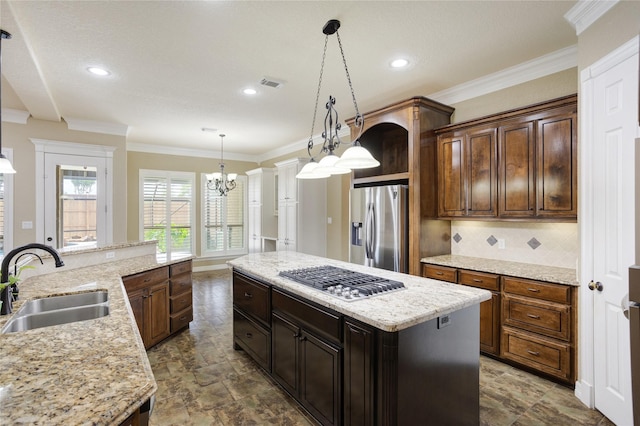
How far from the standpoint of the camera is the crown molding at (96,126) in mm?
4906

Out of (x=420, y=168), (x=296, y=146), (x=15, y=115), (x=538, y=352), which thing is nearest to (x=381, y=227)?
(x=420, y=168)

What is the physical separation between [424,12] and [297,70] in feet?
4.46

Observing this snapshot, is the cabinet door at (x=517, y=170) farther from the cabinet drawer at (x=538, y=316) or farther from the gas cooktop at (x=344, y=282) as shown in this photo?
the gas cooktop at (x=344, y=282)

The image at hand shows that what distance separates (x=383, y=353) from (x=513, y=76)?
317 cm

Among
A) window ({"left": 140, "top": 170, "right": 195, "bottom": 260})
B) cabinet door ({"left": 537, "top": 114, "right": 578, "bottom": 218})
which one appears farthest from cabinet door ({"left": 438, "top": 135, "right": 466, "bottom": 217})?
window ({"left": 140, "top": 170, "right": 195, "bottom": 260})

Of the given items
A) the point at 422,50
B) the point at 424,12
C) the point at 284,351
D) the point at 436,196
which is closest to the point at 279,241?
the point at 436,196

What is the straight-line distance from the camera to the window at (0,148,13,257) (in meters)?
4.50

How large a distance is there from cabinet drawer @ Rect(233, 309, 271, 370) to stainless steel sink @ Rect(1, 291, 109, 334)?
121cm

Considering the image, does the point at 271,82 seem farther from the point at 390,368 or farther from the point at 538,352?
the point at 538,352

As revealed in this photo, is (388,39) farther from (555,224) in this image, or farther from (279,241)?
(279,241)

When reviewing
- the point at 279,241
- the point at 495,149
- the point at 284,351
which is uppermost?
the point at 495,149

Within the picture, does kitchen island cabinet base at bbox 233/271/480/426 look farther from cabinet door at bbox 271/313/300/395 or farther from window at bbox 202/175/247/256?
window at bbox 202/175/247/256

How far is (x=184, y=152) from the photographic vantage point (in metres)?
7.12

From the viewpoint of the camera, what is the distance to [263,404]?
238cm
